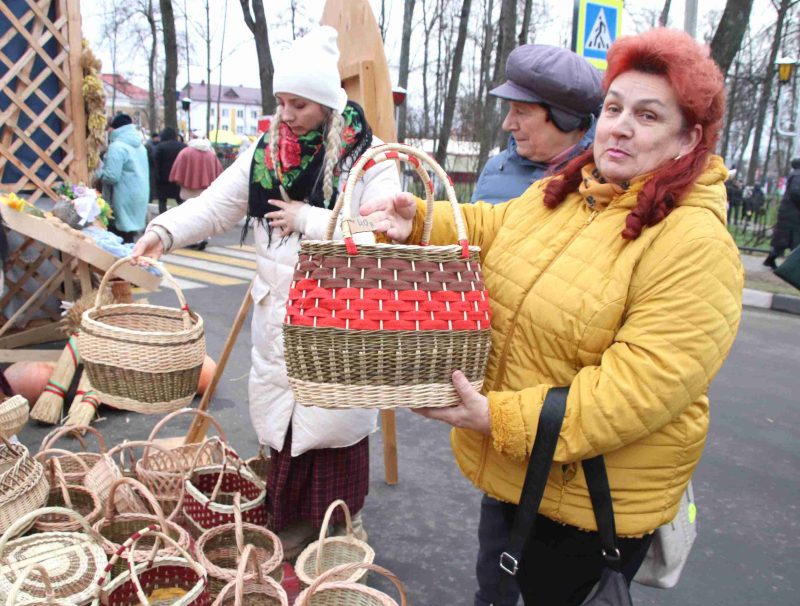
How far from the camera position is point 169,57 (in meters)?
15.0

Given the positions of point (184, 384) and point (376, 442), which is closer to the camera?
point (184, 384)

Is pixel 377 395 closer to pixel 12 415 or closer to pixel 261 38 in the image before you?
pixel 12 415

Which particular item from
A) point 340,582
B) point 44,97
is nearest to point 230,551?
point 340,582

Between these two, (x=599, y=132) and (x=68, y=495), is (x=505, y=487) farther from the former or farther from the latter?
(x=68, y=495)

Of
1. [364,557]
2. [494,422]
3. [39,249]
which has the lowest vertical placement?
[364,557]

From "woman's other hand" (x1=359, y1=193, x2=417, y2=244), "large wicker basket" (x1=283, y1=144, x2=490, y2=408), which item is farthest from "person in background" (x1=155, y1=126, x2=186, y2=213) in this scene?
"large wicker basket" (x1=283, y1=144, x2=490, y2=408)

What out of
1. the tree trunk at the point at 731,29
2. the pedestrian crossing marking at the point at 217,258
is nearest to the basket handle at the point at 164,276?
the pedestrian crossing marking at the point at 217,258

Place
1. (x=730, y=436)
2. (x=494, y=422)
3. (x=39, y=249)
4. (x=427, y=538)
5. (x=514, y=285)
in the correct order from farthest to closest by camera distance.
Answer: (x=39, y=249)
(x=730, y=436)
(x=427, y=538)
(x=514, y=285)
(x=494, y=422)

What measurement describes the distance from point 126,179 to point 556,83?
5.70m

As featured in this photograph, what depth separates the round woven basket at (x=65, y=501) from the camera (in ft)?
7.87

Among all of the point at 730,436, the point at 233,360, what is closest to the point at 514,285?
the point at 730,436

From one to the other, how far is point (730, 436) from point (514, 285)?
3.48m

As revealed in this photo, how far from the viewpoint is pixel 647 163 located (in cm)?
145

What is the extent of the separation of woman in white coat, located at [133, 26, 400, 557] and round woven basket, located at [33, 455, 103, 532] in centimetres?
63
